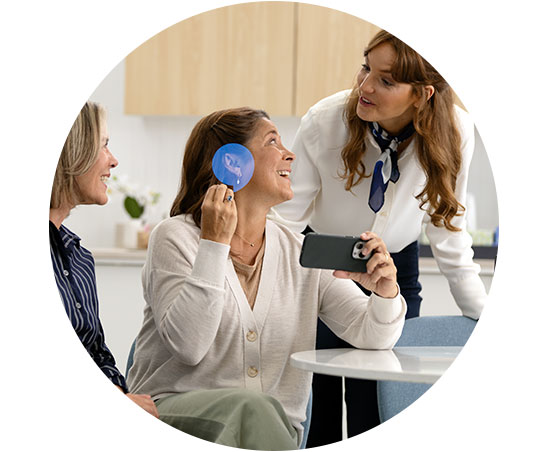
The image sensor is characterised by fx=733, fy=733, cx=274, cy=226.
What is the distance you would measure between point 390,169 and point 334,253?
32 cm

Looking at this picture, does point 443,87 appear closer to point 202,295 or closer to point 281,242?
point 281,242

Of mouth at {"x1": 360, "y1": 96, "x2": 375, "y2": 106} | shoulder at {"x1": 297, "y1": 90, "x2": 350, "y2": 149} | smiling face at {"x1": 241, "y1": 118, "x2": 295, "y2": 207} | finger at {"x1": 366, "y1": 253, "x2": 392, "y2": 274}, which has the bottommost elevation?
finger at {"x1": 366, "y1": 253, "x2": 392, "y2": 274}

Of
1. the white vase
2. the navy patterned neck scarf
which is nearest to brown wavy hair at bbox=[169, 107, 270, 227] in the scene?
the navy patterned neck scarf

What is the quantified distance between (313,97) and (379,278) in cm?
155

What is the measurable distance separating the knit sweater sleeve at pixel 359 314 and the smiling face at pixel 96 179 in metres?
0.40

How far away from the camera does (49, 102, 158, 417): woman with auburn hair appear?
119 centimetres

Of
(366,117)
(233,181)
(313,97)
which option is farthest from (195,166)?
(313,97)

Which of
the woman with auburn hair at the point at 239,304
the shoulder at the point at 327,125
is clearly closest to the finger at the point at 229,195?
the woman with auburn hair at the point at 239,304

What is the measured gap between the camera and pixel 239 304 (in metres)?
1.19

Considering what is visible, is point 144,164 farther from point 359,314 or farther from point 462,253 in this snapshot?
point 359,314

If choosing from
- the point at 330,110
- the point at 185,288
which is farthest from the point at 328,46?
the point at 185,288

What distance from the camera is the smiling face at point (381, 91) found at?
50.6 inches

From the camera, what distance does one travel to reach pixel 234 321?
46.8 inches

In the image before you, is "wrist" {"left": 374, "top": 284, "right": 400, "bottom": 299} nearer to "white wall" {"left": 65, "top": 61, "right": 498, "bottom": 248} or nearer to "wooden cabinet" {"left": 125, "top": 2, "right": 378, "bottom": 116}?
"wooden cabinet" {"left": 125, "top": 2, "right": 378, "bottom": 116}
